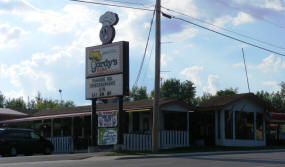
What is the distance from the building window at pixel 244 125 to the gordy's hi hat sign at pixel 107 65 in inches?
457

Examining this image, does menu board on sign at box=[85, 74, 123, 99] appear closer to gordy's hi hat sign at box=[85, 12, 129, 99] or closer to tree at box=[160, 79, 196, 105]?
gordy's hi hat sign at box=[85, 12, 129, 99]

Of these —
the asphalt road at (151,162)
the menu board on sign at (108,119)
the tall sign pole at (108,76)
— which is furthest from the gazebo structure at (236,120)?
the asphalt road at (151,162)

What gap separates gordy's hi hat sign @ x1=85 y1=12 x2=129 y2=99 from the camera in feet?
80.3

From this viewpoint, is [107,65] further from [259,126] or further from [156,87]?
[259,126]

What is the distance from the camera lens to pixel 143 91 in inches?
3573

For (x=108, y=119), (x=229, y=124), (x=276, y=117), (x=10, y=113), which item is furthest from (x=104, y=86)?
(x=10, y=113)

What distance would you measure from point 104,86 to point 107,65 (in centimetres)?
118

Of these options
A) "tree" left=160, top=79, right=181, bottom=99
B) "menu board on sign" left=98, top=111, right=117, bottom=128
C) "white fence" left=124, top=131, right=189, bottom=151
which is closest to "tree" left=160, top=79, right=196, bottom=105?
"tree" left=160, top=79, right=181, bottom=99

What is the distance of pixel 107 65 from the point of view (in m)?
25.2

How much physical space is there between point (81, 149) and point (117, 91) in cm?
838

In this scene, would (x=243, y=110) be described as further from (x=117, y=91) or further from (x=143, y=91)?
(x=143, y=91)

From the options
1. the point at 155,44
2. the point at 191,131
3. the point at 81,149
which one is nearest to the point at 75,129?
the point at 81,149

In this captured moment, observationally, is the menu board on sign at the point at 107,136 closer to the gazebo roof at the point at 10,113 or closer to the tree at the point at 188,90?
the gazebo roof at the point at 10,113

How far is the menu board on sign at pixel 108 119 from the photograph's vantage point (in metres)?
25.2
